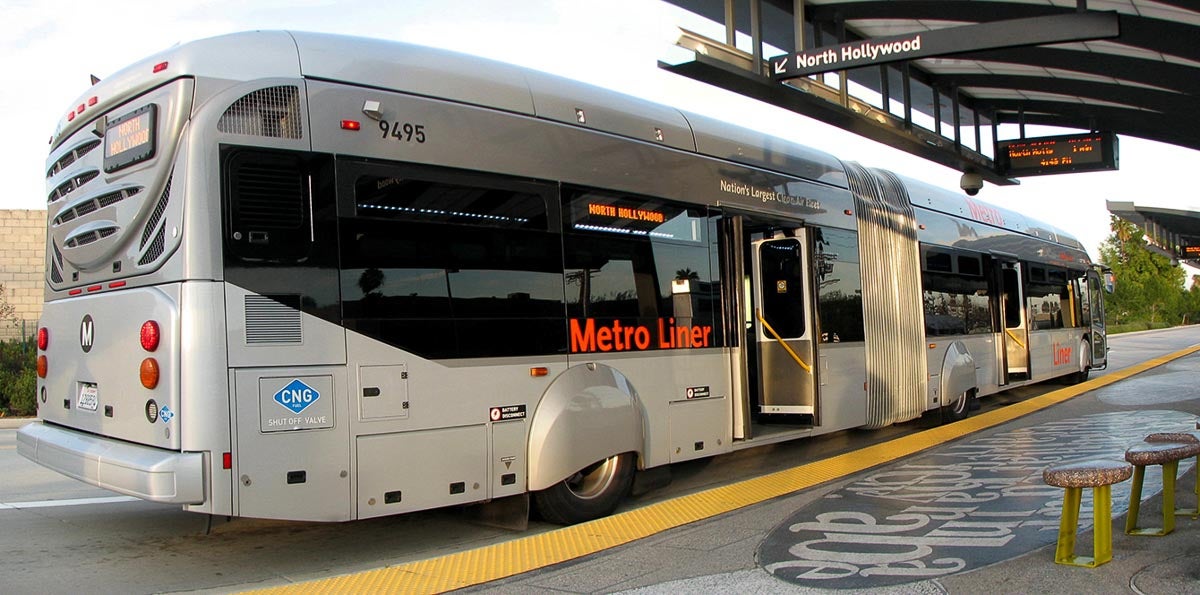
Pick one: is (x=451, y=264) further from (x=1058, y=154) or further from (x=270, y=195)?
(x=1058, y=154)

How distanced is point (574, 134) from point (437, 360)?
2.18 metres

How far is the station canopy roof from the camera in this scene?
452 inches

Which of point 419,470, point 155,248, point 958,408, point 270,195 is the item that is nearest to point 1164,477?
point 419,470

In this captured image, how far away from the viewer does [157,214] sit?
5531mm

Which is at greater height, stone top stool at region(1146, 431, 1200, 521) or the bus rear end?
the bus rear end

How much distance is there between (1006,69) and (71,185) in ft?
46.2

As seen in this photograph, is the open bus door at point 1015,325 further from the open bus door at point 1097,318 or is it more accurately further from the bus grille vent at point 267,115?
the bus grille vent at point 267,115

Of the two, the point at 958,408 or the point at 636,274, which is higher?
the point at 636,274

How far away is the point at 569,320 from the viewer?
6.91m

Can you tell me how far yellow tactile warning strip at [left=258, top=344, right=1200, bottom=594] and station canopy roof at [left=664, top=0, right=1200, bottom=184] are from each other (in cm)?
459

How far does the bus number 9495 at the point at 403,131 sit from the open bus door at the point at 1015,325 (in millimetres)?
12809

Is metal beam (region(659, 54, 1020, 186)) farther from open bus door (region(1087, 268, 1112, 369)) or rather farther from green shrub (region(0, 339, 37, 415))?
green shrub (region(0, 339, 37, 415))

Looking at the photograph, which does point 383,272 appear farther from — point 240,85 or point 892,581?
point 892,581

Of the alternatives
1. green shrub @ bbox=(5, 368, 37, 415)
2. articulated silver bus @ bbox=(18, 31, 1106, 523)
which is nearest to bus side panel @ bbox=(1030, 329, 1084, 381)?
articulated silver bus @ bbox=(18, 31, 1106, 523)
